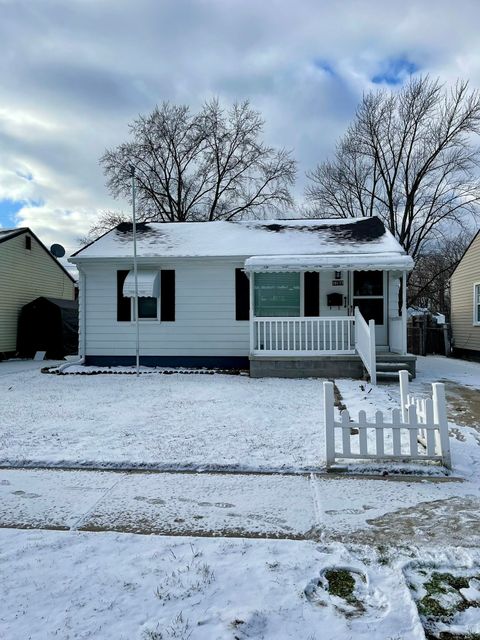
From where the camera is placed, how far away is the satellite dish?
66.2 feet

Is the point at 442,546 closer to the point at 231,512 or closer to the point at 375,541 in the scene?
the point at 375,541

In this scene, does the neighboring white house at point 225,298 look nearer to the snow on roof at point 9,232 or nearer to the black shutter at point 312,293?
the black shutter at point 312,293

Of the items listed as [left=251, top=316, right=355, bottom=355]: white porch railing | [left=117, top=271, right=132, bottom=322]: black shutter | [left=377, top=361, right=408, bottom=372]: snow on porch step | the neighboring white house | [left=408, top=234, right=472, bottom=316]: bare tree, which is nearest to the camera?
[left=377, top=361, right=408, bottom=372]: snow on porch step

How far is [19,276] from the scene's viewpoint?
17625mm

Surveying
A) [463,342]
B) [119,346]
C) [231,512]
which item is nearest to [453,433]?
[231,512]

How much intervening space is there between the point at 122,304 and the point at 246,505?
9274 millimetres

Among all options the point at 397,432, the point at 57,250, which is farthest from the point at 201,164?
the point at 397,432

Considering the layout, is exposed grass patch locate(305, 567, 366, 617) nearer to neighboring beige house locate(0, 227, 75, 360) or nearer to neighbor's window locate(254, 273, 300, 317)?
neighbor's window locate(254, 273, 300, 317)

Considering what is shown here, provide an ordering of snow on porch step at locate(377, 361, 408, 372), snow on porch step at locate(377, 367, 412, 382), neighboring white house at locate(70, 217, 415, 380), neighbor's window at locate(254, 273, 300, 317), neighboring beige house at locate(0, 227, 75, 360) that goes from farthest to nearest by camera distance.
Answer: neighboring beige house at locate(0, 227, 75, 360) < neighbor's window at locate(254, 273, 300, 317) < neighboring white house at locate(70, 217, 415, 380) < snow on porch step at locate(377, 361, 408, 372) < snow on porch step at locate(377, 367, 412, 382)

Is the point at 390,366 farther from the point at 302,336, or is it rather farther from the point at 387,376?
the point at 302,336

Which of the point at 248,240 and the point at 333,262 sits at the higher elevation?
the point at 248,240

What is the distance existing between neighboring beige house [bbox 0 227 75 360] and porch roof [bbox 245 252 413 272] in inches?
433

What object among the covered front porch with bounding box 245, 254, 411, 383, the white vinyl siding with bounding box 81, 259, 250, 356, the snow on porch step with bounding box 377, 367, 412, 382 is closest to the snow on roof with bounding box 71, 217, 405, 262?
the white vinyl siding with bounding box 81, 259, 250, 356

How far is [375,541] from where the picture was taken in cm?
294
